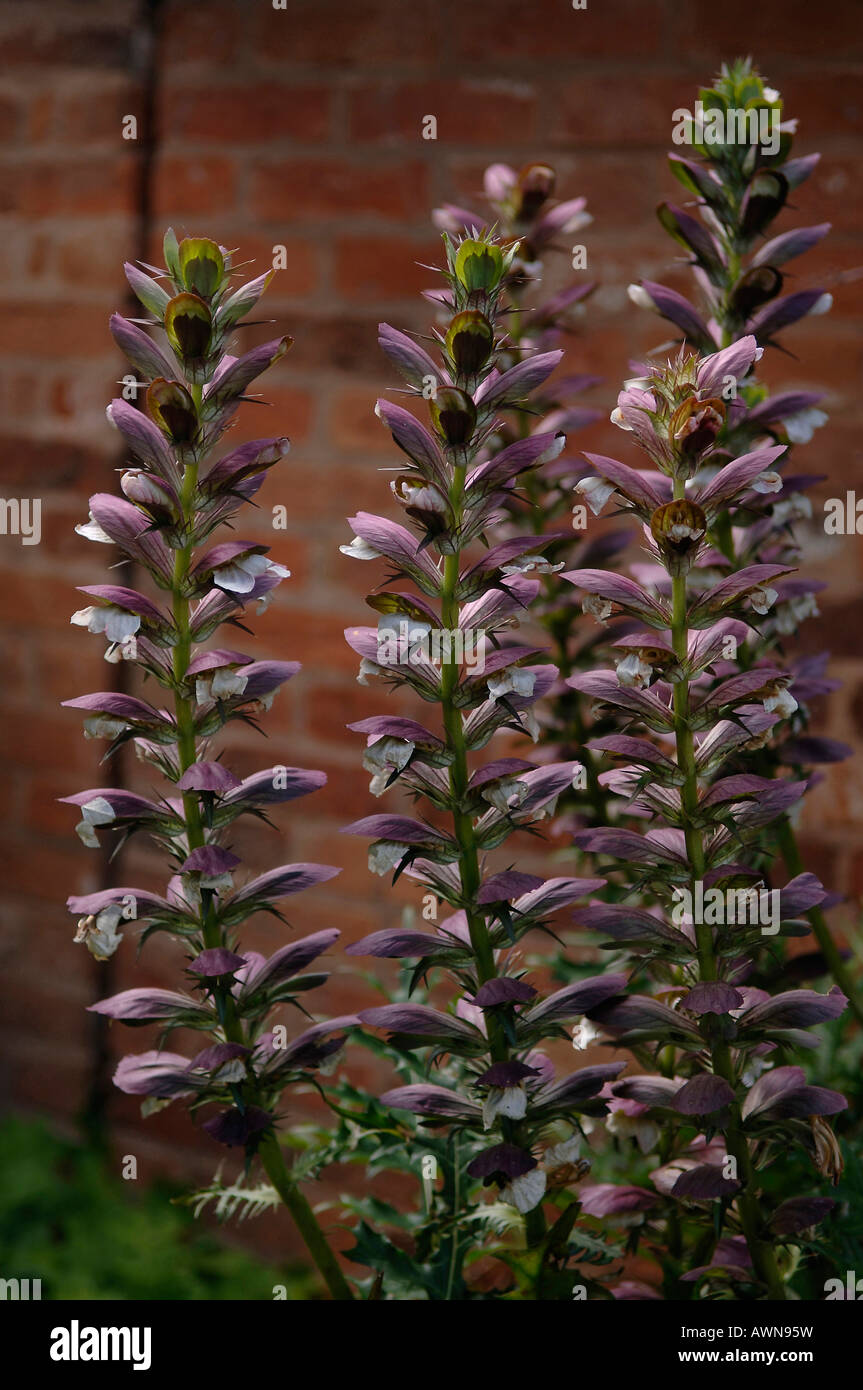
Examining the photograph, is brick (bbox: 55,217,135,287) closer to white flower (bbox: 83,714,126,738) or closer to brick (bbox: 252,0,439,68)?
brick (bbox: 252,0,439,68)

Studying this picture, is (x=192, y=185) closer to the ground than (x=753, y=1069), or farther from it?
farther from it

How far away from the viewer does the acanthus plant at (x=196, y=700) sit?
1.64 feet

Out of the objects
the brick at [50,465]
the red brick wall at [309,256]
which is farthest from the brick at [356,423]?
the brick at [50,465]

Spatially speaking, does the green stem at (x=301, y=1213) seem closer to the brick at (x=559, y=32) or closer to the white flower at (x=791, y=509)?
the white flower at (x=791, y=509)

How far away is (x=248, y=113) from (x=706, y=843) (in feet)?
3.62

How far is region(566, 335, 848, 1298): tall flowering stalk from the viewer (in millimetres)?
496

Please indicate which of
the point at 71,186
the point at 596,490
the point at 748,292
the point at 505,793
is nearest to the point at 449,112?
the point at 71,186

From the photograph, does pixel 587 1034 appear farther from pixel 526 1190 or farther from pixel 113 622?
pixel 113 622

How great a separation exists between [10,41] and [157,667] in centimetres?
125

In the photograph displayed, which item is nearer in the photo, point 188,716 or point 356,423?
point 188,716

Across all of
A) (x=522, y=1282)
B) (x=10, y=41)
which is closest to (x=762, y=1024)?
(x=522, y=1282)

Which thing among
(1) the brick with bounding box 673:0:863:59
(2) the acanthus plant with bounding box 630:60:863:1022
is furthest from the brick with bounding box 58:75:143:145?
(2) the acanthus plant with bounding box 630:60:863:1022

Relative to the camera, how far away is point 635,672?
48 centimetres

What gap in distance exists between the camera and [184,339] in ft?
1.64
